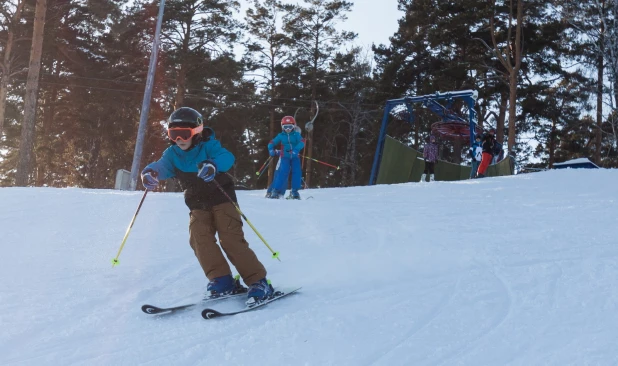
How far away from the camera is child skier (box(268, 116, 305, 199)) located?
9922 millimetres

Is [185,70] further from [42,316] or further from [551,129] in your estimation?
[42,316]

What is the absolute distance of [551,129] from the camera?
29.1m

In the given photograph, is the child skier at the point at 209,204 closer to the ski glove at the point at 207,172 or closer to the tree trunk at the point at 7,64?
the ski glove at the point at 207,172

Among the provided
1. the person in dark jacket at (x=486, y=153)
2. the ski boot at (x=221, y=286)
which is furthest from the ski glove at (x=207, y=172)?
the person in dark jacket at (x=486, y=153)

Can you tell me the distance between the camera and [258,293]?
3811 millimetres

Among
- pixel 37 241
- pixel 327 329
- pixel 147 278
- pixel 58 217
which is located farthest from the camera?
pixel 58 217

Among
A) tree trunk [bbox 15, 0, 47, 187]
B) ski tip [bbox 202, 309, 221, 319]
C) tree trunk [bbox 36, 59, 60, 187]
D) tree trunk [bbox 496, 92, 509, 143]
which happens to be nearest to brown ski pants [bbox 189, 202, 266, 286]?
ski tip [bbox 202, 309, 221, 319]

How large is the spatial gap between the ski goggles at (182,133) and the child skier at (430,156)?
11.0 metres

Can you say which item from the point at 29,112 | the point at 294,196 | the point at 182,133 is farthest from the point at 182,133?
the point at 29,112

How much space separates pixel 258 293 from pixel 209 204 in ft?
2.37

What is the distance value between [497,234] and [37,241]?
4.71 metres

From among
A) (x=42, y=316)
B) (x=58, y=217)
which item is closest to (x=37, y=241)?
(x=58, y=217)

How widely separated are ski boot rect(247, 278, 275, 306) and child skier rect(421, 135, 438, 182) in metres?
10.9

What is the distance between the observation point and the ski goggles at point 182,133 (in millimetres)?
3910
